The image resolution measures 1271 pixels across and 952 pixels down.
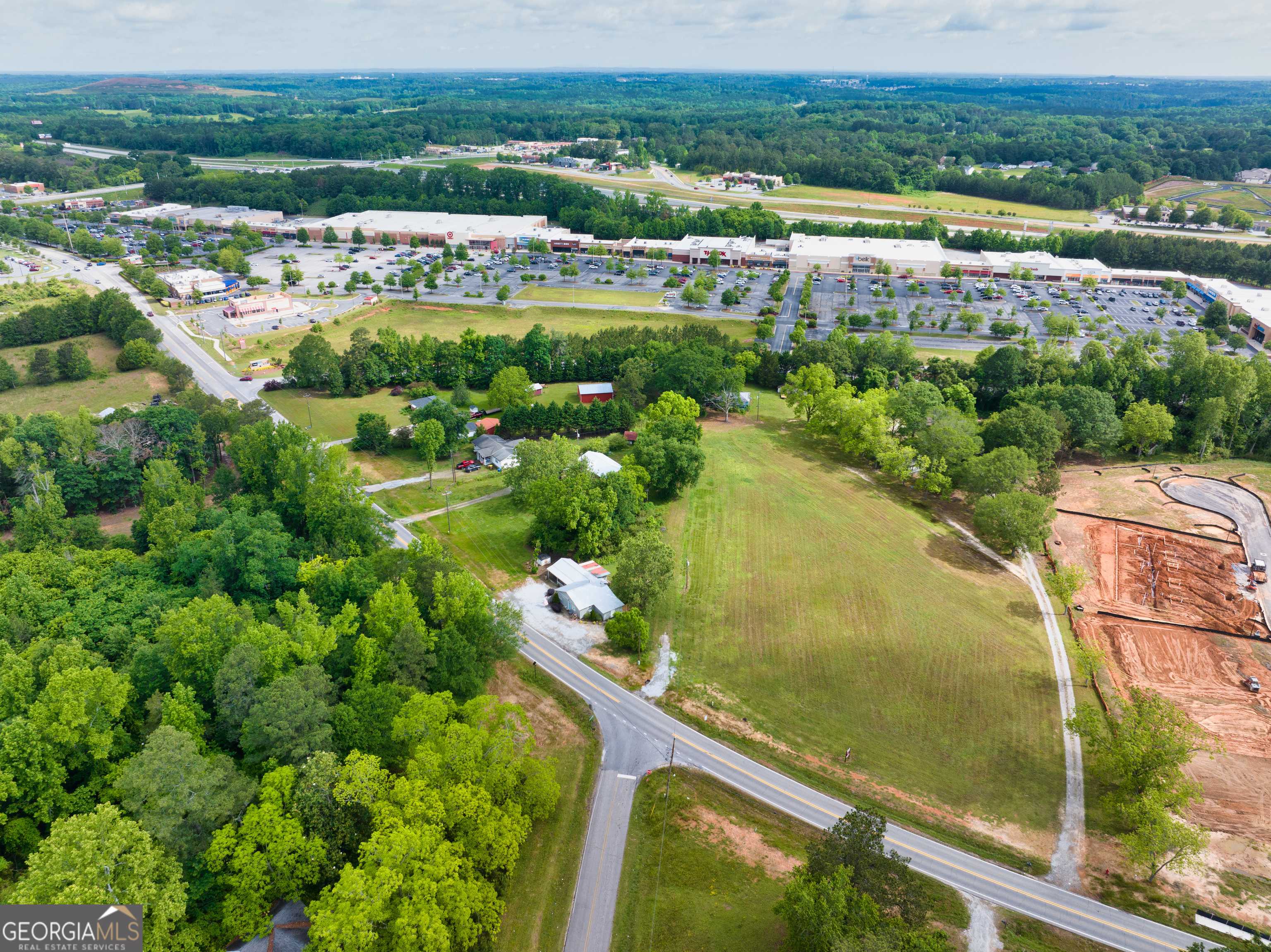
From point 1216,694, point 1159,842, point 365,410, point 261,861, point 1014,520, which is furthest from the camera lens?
point 365,410

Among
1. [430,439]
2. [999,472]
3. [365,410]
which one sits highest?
[430,439]

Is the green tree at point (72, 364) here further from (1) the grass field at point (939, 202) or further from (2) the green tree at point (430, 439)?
(1) the grass field at point (939, 202)

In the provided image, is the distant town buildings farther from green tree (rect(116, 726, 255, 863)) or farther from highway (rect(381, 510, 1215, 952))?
green tree (rect(116, 726, 255, 863))

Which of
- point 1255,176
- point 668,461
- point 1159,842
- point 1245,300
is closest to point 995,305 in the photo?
point 1245,300

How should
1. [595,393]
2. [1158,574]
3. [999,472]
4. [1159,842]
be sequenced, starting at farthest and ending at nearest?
[595,393]
[999,472]
[1158,574]
[1159,842]

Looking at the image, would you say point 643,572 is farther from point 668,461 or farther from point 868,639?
point 668,461

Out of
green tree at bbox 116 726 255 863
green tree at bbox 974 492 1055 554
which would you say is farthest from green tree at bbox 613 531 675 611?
green tree at bbox 974 492 1055 554
